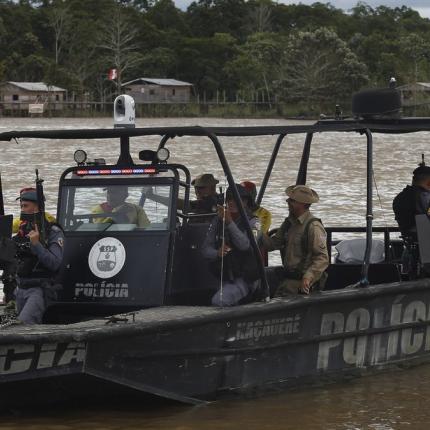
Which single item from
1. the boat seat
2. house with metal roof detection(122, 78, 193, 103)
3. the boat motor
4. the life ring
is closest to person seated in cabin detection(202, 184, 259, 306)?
the boat motor

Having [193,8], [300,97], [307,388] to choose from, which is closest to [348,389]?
[307,388]

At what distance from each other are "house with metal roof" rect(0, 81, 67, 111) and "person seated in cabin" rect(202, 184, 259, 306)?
101m

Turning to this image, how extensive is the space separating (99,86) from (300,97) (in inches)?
711

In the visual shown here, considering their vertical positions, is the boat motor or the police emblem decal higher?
the boat motor

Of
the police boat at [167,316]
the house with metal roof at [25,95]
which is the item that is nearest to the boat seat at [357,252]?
the police boat at [167,316]

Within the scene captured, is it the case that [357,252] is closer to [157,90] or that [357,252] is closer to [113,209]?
[113,209]

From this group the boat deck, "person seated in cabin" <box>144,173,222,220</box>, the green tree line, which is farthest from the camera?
the green tree line

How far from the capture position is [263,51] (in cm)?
11800

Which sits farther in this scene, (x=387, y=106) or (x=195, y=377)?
(x=387, y=106)

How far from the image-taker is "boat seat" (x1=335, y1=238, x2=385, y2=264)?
11234 mm

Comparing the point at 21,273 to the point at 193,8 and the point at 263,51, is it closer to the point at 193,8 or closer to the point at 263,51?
the point at 263,51

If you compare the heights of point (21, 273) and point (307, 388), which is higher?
point (21, 273)

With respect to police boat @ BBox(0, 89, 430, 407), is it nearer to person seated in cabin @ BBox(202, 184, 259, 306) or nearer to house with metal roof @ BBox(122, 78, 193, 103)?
person seated in cabin @ BBox(202, 184, 259, 306)

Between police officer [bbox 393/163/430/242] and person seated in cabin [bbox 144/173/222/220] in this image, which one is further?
police officer [bbox 393/163/430/242]
